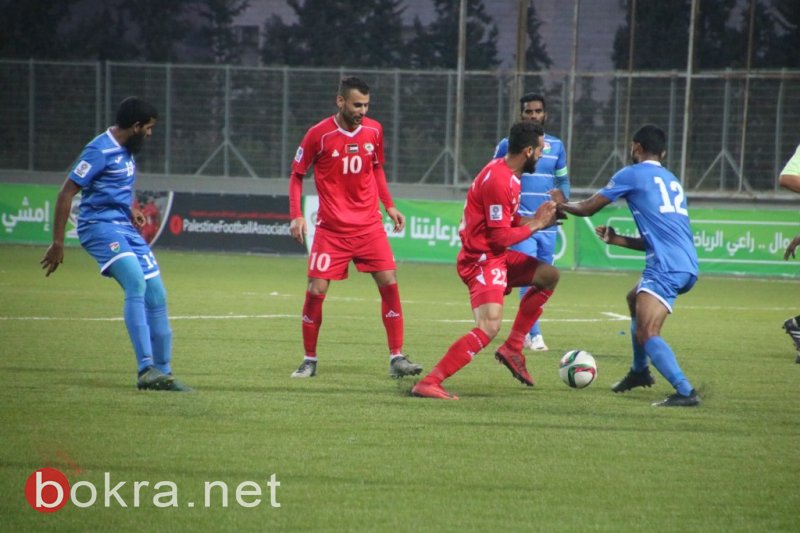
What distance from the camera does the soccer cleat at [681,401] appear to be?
8.55 metres

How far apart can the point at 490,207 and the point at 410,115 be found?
20153mm

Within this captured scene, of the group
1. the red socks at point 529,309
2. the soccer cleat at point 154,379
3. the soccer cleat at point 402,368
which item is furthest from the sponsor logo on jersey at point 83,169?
the red socks at point 529,309

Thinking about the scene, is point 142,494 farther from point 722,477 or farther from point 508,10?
point 508,10

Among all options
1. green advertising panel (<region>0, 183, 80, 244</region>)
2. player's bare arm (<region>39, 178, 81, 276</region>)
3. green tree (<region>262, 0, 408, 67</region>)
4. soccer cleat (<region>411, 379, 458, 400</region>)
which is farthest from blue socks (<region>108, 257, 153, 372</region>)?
green tree (<region>262, 0, 408, 67</region>)

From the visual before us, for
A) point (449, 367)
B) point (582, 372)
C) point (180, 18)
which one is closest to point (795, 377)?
point (582, 372)

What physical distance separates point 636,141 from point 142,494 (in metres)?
4.61

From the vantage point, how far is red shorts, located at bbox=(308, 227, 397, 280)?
10.0 meters

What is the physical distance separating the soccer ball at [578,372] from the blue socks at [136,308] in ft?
9.69

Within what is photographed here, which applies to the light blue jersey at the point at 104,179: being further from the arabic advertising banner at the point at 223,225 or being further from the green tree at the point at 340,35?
the green tree at the point at 340,35

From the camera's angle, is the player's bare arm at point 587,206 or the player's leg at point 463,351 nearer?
the player's leg at point 463,351

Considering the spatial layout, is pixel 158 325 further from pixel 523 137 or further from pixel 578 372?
pixel 578 372

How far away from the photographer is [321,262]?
32.9 feet

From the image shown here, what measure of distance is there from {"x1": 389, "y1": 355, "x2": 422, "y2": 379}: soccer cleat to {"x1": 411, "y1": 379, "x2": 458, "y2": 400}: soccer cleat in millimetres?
1017

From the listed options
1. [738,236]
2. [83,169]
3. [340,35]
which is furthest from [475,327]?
[340,35]
